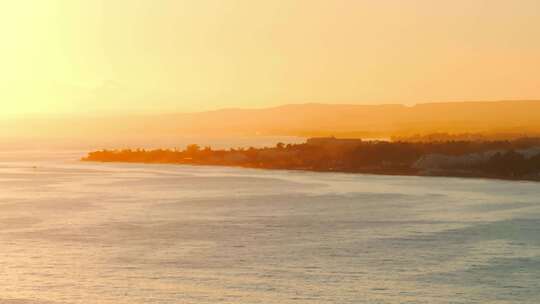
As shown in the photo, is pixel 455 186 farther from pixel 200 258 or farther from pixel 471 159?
pixel 200 258

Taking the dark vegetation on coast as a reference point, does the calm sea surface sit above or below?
below

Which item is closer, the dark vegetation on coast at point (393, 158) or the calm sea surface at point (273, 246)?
the calm sea surface at point (273, 246)

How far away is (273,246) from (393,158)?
62.7m

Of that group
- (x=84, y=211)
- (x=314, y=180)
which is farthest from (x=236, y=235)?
(x=314, y=180)

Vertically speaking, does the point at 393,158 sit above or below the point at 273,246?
above

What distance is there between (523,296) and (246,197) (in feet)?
113

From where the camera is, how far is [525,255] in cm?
3203

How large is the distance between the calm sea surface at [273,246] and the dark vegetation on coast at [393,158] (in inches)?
699

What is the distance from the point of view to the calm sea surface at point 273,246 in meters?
26.1

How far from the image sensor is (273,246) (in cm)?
3466

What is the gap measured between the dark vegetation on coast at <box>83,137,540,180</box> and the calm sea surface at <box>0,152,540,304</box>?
58.2ft

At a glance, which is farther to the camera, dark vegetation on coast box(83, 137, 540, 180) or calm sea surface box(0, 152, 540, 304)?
dark vegetation on coast box(83, 137, 540, 180)

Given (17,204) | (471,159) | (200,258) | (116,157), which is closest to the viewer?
(200,258)

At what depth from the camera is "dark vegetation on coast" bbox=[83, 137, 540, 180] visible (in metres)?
82.4
